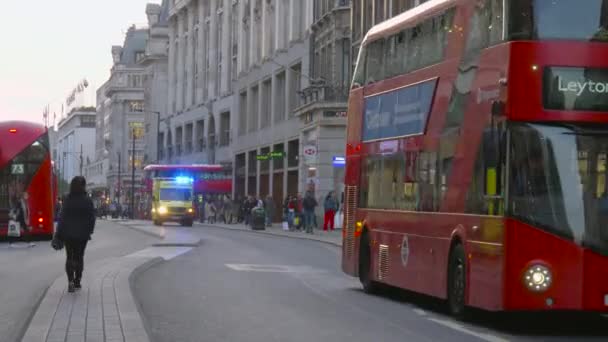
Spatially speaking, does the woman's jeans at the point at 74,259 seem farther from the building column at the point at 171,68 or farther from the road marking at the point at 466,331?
the building column at the point at 171,68

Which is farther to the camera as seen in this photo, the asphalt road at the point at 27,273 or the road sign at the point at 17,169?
the road sign at the point at 17,169

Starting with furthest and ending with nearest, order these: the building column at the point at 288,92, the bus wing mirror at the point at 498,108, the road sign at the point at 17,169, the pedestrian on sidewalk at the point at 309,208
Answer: the building column at the point at 288,92 < the pedestrian on sidewalk at the point at 309,208 < the road sign at the point at 17,169 < the bus wing mirror at the point at 498,108

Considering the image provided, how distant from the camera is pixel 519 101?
1458 centimetres

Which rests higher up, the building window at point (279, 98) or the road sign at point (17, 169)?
the building window at point (279, 98)

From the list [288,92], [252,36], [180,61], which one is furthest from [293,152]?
[180,61]

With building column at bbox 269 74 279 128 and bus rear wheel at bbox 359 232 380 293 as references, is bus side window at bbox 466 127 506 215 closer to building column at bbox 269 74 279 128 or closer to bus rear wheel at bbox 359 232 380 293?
bus rear wheel at bbox 359 232 380 293

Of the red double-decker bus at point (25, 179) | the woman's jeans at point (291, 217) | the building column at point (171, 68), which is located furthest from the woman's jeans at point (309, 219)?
the building column at point (171, 68)

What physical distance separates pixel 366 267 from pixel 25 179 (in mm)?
25019

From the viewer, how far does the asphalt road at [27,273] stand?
1617cm

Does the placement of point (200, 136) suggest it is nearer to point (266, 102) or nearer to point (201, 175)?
point (201, 175)

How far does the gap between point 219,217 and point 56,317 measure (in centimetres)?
7584

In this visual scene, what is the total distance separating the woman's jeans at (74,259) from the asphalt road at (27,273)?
21.7 inches

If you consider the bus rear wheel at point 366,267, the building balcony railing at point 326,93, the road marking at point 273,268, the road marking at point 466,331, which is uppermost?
the building balcony railing at point 326,93

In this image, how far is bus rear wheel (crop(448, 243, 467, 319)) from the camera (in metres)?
16.2
